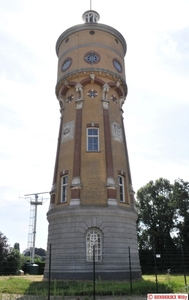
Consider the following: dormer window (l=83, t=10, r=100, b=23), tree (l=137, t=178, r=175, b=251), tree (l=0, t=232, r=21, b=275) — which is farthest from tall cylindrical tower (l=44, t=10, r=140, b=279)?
tree (l=137, t=178, r=175, b=251)

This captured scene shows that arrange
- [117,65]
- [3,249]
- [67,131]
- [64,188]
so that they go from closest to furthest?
[64,188]
[67,131]
[117,65]
[3,249]

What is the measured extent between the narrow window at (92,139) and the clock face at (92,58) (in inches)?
272

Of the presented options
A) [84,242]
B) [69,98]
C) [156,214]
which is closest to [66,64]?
[69,98]

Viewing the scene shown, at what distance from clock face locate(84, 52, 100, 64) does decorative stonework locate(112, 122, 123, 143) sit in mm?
6421

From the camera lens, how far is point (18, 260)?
41.0 metres

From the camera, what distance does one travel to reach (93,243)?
2328 centimetres

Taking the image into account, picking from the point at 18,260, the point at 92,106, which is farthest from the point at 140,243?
the point at 92,106

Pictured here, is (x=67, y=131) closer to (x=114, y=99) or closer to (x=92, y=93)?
(x=92, y=93)

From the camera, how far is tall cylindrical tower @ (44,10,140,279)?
23141 millimetres

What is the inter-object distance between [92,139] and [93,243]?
29.8 feet

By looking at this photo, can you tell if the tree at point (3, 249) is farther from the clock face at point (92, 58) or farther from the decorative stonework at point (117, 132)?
the clock face at point (92, 58)

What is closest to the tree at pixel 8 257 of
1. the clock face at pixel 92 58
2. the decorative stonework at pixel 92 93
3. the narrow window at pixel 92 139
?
the narrow window at pixel 92 139

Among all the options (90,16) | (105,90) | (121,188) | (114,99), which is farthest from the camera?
(90,16)

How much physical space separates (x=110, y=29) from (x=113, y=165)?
48.5ft
